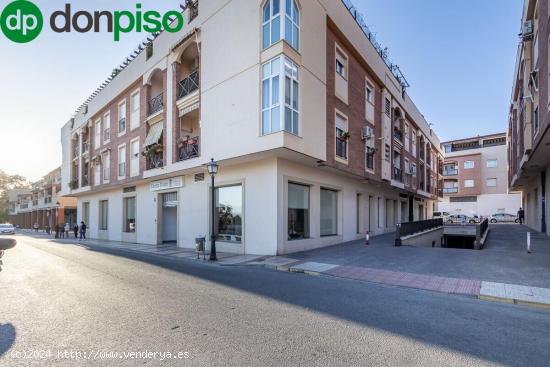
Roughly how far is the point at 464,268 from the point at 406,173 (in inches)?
740

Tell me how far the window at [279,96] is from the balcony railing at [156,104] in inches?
350

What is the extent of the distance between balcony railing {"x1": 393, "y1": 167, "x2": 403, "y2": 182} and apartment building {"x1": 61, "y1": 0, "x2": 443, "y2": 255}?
190mm

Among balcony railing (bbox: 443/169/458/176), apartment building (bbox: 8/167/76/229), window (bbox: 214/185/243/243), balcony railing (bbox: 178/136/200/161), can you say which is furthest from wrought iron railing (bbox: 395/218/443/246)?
apartment building (bbox: 8/167/76/229)

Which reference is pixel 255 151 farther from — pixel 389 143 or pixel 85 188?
pixel 85 188

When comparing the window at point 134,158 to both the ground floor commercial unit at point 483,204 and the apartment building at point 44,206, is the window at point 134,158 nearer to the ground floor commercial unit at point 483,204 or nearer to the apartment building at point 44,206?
the apartment building at point 44,206

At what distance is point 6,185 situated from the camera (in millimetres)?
68938

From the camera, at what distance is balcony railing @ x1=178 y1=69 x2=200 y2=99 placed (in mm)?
15414

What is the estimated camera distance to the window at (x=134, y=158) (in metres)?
19.7

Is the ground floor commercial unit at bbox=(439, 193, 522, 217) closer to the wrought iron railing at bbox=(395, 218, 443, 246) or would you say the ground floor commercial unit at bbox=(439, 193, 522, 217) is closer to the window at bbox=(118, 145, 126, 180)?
the wrought iron railing at bbox=(395, 218, 443, 246)

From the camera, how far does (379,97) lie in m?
21.0

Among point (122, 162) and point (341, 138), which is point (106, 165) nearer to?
point (122, 162)

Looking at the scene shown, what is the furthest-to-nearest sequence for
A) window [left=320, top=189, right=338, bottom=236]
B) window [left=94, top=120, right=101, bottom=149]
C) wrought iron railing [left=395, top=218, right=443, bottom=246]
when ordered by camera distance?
window [left=94, top=120, right=101, bottom=149]
window [left=320, top=189, right=338, bottom=236]
wrought iron railing [left=395, top=218, right=443, bottom=246]

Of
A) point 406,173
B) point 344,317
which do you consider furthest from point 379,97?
point 344,317

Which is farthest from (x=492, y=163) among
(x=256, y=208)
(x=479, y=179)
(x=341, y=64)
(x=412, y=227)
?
(x=256, y=208)
